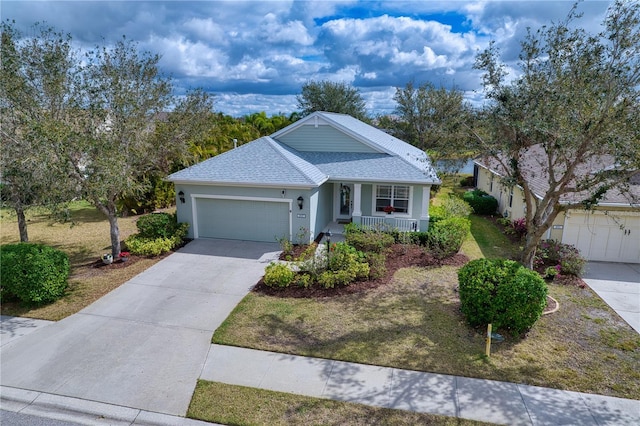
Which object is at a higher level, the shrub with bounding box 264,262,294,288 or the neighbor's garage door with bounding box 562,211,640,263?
the neighbor's garage door with bounding box 562,211,640,263

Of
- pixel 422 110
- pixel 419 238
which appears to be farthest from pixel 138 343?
pixel 422 110

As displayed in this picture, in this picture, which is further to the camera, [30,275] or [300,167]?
[300,167]

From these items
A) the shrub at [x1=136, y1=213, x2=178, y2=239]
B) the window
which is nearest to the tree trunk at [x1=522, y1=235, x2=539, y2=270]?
the window

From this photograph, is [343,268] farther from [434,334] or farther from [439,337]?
[439,337]

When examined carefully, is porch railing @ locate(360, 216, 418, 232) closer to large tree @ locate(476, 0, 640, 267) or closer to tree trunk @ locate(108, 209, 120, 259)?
large tree @ locate(476, 0, 640, 267)

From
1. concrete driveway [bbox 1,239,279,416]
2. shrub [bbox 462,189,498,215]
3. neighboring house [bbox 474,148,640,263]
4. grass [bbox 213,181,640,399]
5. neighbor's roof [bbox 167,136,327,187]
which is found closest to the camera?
concrete driveway [bbox 1,239,279,416]
